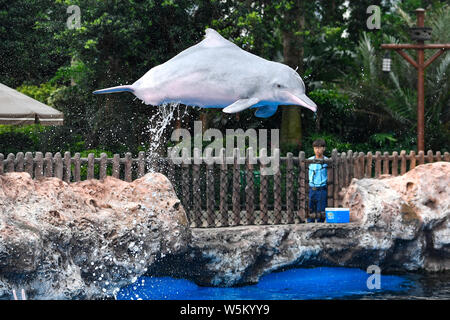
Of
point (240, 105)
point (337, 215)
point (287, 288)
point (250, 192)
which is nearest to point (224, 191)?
point (250, 192)

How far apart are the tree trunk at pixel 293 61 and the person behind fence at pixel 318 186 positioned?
18.1ft

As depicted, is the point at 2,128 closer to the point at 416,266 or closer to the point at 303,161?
the point at 303,161

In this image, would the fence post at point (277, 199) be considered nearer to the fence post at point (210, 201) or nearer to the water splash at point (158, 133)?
the fence post at point (210, 201)

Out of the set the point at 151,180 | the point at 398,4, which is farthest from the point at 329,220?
the point at 398,4

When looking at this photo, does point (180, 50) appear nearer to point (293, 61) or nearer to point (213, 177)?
point (293, 61)

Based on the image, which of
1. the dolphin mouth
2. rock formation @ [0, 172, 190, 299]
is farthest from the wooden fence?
the dolphin mouth

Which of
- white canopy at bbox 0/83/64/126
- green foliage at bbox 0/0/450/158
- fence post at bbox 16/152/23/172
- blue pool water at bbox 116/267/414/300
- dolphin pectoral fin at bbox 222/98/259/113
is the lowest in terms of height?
blue pool water at bbox 116/267/414/300

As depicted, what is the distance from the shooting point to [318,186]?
455 inches

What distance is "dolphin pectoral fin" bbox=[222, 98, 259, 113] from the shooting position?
225 inches

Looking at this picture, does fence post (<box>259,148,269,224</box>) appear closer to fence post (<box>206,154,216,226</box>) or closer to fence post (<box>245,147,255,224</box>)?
fence post (<box>245,147,255,224</box>)

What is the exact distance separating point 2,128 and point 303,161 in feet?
32.8

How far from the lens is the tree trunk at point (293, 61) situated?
1648cm

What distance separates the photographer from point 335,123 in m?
19.8

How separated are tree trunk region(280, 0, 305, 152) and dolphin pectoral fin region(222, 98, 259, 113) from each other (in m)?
10.9
